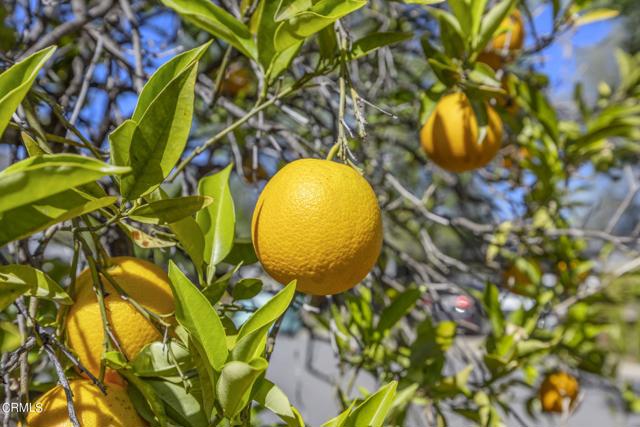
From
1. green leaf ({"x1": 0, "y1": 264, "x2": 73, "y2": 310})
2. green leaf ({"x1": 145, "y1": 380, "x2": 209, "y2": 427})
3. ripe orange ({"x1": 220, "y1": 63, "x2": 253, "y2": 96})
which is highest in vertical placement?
green leaf ({"x1": 0, "y1": 264, "x2": 73, "y2": 310})

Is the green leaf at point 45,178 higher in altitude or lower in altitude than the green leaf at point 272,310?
higher

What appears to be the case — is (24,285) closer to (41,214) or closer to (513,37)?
(41,214)

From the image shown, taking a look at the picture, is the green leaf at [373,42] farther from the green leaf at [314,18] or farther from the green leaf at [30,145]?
the green leaf at [30,145]

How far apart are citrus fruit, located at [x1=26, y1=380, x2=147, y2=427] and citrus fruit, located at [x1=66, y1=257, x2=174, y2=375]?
0.12 ft

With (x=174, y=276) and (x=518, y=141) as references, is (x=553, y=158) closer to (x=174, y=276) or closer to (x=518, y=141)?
(x=518, y=141)

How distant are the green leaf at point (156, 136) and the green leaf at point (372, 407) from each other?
30 cm

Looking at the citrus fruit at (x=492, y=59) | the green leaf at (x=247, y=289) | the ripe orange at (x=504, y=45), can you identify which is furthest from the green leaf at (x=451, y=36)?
the green leaf at (x=247, y=289)

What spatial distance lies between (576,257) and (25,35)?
5.11ft

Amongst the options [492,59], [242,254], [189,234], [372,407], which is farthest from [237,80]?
[372,407]

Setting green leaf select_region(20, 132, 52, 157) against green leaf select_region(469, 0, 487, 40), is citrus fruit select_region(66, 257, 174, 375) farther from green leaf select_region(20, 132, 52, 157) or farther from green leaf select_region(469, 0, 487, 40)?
green leaf select_region(469, 0, 487, 40)

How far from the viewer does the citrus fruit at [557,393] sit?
1.55 metres

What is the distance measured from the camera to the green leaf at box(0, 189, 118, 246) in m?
0.46

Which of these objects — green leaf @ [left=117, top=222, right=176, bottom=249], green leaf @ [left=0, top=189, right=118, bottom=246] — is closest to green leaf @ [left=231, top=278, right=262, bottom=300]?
green leaf @ [left=117, top=222, right=176, bottom=249]

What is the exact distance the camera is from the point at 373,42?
779 mm
